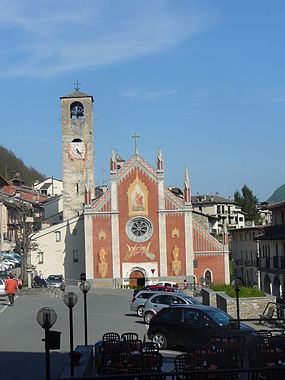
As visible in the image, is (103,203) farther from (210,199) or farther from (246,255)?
(210,199)

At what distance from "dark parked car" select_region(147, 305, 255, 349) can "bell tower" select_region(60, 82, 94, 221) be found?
49219 millimetres

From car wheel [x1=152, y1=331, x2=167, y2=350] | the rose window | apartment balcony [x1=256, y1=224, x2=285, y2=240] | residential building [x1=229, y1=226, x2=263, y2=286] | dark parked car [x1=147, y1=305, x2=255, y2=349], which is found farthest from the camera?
residential building [x1=229, y1=226, x2=263, y2=286]

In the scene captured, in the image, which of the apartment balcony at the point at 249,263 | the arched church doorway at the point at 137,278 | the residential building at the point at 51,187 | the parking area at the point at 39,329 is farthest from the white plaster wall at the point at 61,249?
the residential building at the point at 51,187

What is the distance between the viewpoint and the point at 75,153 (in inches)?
2692

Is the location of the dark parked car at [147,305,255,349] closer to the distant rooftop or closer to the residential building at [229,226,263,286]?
the residential building at [229,226,263,286]

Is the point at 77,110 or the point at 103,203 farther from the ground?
the point at 77,110

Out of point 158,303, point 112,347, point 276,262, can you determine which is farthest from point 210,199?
point 112,347

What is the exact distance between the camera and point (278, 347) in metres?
12.9

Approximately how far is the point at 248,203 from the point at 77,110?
2299 inches

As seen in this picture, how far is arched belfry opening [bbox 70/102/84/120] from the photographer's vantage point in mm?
69062

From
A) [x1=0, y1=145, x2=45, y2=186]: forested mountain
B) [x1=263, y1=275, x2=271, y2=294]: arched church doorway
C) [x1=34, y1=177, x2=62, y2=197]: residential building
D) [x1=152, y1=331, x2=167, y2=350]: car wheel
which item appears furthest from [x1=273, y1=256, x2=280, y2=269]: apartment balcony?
[x1=0, y1=145, x2=45, y2=186]: forested mountain

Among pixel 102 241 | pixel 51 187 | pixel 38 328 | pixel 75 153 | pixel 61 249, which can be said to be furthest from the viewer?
pixel 51 187

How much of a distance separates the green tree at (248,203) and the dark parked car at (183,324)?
99.2 metres

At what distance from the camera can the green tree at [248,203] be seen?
4624 inches
